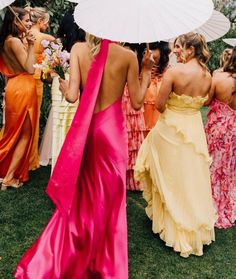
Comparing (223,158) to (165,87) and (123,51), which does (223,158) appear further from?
(123,51)

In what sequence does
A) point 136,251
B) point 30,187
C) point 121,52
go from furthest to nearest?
1. point 30,187
2. point 136,251
3. point 121,52

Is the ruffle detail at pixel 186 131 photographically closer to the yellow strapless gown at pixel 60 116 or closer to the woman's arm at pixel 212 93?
the woman's arm at pixel 212 93

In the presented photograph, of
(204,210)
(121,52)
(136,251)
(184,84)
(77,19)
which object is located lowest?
(136,251)

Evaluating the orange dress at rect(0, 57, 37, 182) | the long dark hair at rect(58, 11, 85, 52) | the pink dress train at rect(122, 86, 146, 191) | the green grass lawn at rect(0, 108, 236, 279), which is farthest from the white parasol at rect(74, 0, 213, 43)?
the pink dress train at rect(122, 86, 146, 191)

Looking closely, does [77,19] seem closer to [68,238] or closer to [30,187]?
[68,238]

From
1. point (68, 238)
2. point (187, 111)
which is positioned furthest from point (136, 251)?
point (187, 111)

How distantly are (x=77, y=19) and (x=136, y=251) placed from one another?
244 centimetres

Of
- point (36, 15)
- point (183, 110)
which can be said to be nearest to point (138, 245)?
point (183, 110)

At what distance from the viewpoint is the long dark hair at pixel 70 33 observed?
5.14 metres

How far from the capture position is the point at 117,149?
3584 millimetres

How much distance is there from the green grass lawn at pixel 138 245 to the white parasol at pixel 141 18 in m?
2.20

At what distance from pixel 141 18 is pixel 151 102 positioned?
3.40 m

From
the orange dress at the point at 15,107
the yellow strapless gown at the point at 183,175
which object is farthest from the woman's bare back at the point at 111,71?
Answer: the orange dress at the point at 15,107

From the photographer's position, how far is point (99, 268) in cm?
364
